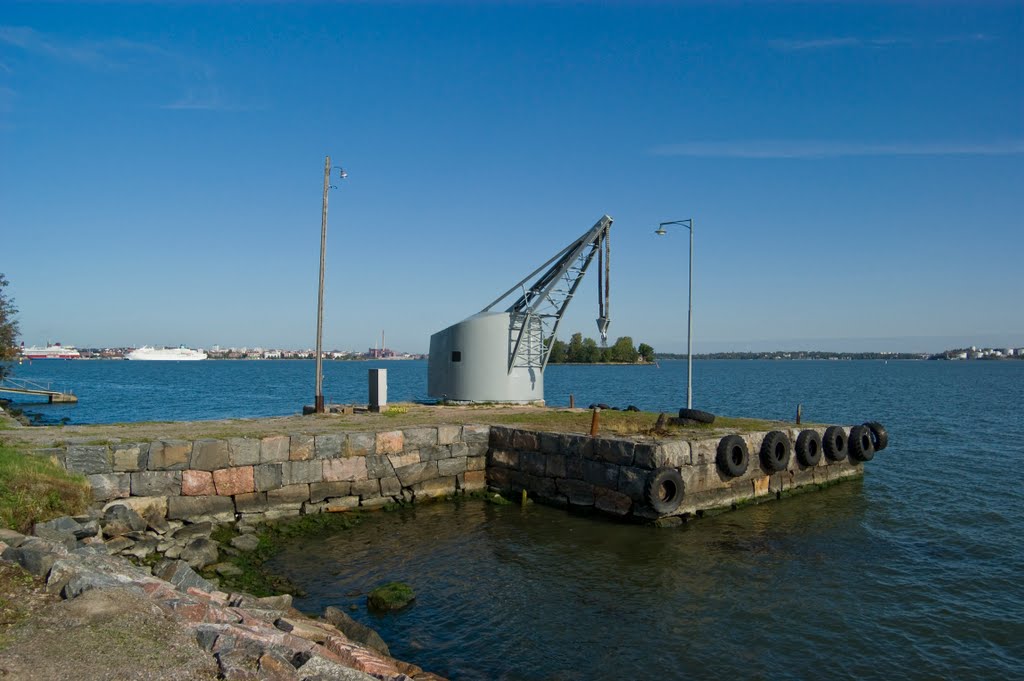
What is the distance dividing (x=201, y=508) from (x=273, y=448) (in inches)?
73.9

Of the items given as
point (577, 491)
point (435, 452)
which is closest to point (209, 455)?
point (435, 452)

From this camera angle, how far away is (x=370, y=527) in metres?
15.0

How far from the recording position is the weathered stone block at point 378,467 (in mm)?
16422

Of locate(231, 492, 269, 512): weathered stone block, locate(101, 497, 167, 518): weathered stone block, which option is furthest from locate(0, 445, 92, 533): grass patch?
locate(231, 492, 269, 512): weathered stone block

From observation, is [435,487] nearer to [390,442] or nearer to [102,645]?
[390,442]

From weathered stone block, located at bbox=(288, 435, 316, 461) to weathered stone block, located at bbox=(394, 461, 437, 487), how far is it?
2245 millimetres

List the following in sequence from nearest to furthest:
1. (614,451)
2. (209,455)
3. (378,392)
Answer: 1. (209,455)
2. (614,451)
3. (378,392)

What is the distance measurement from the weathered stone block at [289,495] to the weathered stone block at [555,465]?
5805 millimetres

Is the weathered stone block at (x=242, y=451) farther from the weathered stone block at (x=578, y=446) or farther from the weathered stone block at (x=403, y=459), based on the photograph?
the weathered stone block at (x=578, y=446)

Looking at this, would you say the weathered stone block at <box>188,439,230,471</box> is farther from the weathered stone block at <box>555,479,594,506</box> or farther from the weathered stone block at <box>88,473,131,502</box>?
the weathered stone block at <box>555,479,594,506</box>

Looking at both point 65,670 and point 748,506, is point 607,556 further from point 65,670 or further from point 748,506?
point 65,670

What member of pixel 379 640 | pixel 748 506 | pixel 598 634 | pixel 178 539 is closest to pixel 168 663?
pixel 379 640

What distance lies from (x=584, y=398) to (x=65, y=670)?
5598cm

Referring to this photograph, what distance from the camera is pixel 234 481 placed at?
14.4 m
